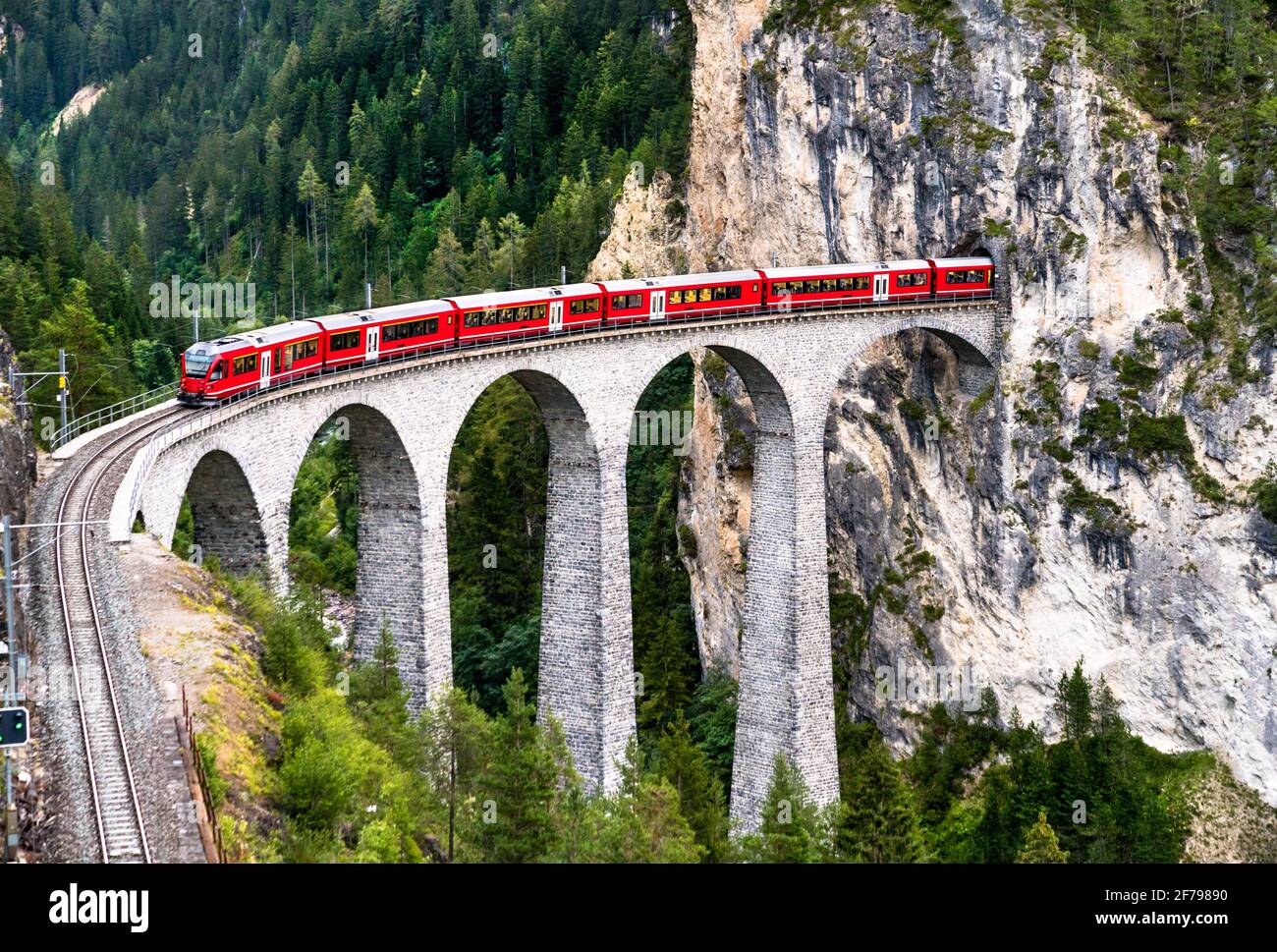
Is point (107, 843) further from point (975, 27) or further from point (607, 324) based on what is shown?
point (975, 27)

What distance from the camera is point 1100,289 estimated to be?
71.8m

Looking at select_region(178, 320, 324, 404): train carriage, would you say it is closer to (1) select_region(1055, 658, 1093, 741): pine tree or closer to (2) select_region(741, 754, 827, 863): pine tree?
(2) select_region(741, 754, 827, 863): pine tree

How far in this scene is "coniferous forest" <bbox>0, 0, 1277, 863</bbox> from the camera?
46.4 metres

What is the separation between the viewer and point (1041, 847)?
5841 centimetres

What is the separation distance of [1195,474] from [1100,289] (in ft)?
27.3

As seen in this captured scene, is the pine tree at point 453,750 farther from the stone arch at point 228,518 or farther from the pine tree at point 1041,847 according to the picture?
the pine tree at point 1041,847

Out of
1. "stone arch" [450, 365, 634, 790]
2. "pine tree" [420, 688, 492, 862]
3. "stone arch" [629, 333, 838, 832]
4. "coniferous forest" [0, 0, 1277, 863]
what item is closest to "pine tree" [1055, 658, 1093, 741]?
"coniferous forest" [0, 0, 1277, 863]

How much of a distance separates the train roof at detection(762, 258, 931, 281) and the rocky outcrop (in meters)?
3.85

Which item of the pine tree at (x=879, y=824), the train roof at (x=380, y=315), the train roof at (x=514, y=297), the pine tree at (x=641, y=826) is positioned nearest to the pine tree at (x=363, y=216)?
the train roof at (x=514, y=297)

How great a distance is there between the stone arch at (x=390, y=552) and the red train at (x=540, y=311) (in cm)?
311

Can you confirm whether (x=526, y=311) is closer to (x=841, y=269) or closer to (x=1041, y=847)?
(x=841, y=269)

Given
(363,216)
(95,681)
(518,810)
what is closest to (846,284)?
(518,810)

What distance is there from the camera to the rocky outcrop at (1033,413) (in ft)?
228

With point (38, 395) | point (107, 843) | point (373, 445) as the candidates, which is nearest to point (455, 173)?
point (38, 395)
